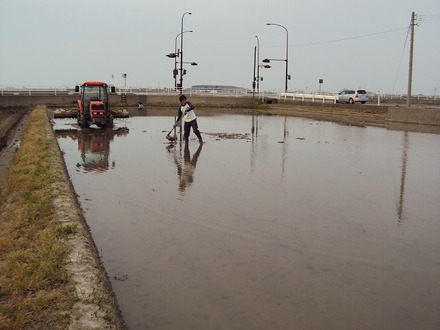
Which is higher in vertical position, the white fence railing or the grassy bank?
the white fence railing

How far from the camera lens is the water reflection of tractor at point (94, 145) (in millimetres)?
11356

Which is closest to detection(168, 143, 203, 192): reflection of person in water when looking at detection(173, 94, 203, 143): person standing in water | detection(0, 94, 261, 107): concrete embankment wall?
detection(173, 94, 203, 143): person standing in water

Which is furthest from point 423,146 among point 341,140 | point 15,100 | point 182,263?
point 15,100

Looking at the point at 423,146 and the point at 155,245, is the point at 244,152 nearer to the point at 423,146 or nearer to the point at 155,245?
the point at 423,146

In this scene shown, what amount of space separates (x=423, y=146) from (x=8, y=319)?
15.4m

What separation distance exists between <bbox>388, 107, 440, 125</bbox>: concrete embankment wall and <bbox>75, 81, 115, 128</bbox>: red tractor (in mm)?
17254

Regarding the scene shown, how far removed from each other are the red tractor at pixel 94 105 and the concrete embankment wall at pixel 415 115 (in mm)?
17254

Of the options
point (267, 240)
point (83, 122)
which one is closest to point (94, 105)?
point (83, 122)

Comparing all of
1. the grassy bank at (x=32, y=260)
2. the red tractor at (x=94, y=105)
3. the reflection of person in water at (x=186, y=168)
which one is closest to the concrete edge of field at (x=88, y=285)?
the grassy bank at (x=32, y=260)

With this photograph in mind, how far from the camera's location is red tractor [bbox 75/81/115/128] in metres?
20.5

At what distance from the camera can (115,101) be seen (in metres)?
48.7

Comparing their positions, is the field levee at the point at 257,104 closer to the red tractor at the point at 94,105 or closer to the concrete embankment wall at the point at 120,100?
the concrete embankment wall at the point at 120,100

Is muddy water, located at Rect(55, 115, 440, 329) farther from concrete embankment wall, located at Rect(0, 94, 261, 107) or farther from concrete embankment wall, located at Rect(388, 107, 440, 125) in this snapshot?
concrete embankment wall, located at Rect(0, 94, 261, 107)

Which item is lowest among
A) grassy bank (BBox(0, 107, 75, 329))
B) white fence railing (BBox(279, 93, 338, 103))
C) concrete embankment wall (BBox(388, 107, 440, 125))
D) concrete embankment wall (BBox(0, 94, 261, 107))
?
grassy bank (BBox(0, 107, 75, 329))
